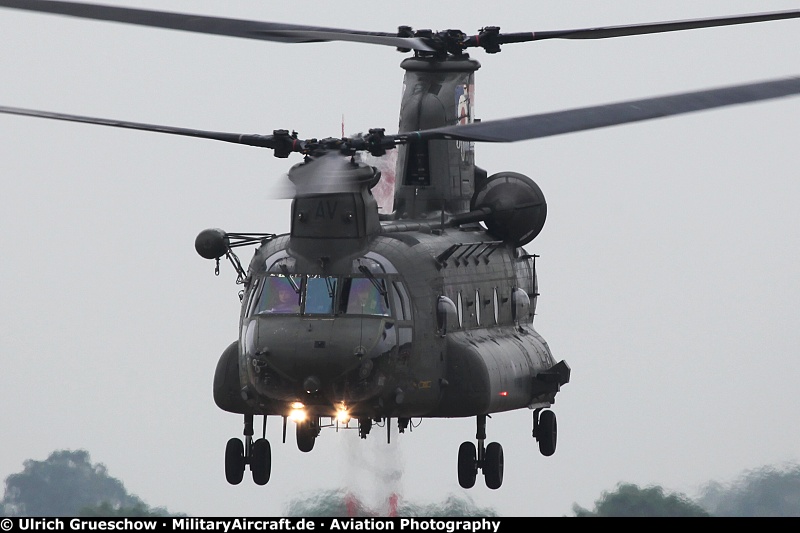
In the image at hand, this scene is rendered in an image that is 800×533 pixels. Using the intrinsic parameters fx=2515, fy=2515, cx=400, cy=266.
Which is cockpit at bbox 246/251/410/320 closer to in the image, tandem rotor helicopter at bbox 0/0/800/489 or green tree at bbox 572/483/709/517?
tandem rotor helicopter at bbox 0/0/800/489

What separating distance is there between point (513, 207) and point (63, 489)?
9.34 m

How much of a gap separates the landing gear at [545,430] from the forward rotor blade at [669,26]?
257 inches

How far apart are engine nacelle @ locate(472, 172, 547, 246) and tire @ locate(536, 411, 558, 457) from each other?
9.46 feet

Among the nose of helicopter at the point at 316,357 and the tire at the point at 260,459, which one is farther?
the tire at the point at 260,459

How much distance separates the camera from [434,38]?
136 feet

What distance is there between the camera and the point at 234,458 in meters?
39.2

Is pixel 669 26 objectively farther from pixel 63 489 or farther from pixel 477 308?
pixel 63 489

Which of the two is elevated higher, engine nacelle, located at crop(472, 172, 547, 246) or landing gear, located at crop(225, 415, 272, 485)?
engine nacelle, located at crop(472, 172, 547, 246)

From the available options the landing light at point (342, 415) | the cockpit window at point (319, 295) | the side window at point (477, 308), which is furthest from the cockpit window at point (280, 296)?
the side window at point (477, 308)

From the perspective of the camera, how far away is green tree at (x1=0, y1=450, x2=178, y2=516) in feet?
140

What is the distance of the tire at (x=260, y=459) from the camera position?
128 ft
